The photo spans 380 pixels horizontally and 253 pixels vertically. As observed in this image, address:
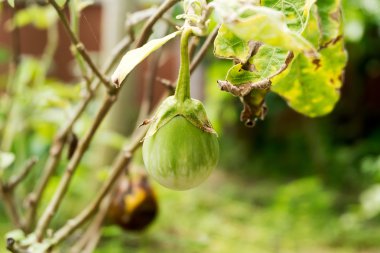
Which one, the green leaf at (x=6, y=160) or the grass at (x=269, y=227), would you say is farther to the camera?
the grass at (x=269, y=227)

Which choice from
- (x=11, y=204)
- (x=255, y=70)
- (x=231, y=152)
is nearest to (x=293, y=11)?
(x=255, y=70)

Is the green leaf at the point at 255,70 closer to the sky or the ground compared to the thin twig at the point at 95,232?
closer to the sky

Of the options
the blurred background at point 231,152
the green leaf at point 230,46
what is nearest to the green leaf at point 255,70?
the green leaf at point 230,46

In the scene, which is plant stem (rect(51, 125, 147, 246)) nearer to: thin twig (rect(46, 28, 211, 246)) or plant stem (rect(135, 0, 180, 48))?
thin twig (rect(46, 28, 211, 246))

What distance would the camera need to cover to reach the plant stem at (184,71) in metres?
0.34

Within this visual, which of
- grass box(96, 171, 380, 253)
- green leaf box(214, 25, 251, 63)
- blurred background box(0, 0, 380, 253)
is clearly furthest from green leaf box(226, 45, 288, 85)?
grass box(96, 171, 380, 253)

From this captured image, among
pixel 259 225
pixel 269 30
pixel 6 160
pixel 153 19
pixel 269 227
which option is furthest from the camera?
pixel 259 225

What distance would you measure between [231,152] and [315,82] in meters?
A: 3.41

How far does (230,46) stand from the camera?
0.38 m

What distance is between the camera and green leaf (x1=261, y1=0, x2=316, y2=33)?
1.34ft

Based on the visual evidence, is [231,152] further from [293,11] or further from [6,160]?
[293,11]

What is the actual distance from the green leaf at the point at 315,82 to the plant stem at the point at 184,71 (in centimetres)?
15

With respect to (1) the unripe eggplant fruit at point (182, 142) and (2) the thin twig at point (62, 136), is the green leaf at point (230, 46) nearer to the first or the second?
(1) the unripe eggplant fruit at point (182, 142)

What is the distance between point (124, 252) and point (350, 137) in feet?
8.53
